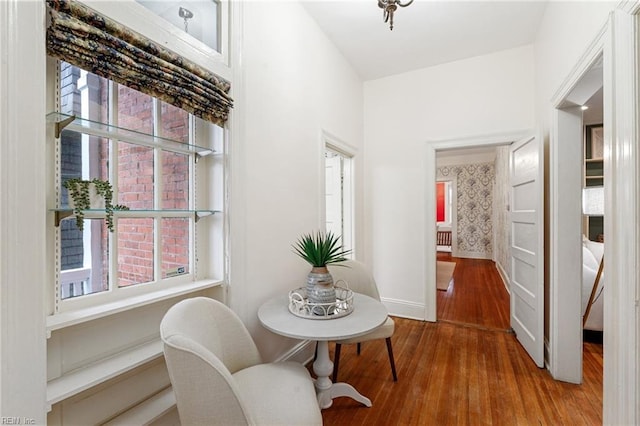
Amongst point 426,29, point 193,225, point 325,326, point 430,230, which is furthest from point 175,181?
point 430,230

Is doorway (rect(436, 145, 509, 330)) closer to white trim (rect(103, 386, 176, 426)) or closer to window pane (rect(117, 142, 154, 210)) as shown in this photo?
white trim (rect(103, 386, 176, 426))

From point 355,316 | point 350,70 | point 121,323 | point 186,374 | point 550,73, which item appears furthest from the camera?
point 350,70

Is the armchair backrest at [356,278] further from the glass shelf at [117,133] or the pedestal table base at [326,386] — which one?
the glass shelf at [117,133]

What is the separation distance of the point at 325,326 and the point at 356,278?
96 cm

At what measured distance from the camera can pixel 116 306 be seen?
3.88ft

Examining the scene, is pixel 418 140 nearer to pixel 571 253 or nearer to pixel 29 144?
pixel 571 253

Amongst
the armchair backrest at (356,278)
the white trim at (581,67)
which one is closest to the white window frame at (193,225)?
the armchair backrest at (356,278)

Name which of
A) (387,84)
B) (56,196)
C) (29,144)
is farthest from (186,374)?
(387,84)

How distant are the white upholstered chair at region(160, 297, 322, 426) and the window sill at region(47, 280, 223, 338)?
0.13 meters

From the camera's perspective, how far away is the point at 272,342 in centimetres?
208

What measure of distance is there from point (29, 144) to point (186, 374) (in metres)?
0.91

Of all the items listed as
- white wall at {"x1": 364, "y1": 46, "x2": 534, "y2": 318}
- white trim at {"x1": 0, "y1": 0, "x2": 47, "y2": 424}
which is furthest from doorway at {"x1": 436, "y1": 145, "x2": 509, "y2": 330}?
white trim at {"x1": 0, "y1": 0, "x2": 47, "y2": 424}

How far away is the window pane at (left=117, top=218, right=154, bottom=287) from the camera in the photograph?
132 cm

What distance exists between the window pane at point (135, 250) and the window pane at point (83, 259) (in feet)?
0.21
